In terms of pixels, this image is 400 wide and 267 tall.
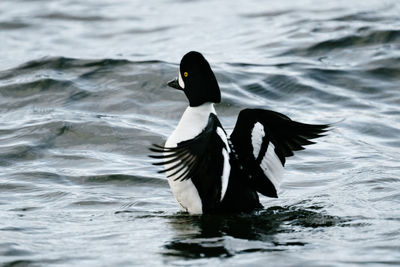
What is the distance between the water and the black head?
96 centimetres

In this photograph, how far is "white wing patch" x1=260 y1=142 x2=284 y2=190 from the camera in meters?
7.07

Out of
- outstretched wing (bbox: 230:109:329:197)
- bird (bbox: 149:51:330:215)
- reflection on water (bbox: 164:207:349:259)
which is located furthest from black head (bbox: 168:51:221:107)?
reflection on water (bbox: 164:207:349:259)

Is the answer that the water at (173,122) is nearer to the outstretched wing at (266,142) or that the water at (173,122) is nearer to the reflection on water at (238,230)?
the reflection on water at (238,230)

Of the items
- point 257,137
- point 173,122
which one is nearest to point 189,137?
point 257,137

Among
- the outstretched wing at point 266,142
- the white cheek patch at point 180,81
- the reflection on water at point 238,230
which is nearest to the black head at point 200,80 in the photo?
the white cheek patch at point 180,81

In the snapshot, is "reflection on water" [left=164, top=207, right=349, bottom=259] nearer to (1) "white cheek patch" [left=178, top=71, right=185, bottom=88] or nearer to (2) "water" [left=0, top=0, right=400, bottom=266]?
(2) "water" [left=0, top=0, right=400, bottom=266]

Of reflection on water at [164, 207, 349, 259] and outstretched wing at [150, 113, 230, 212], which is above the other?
outstretched wing at [150, 113, 230, 212]

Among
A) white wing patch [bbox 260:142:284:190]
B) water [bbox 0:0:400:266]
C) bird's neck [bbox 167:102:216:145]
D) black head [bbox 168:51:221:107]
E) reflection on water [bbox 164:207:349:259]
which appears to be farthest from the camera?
white wing patch [bbox 260:142:284:190]

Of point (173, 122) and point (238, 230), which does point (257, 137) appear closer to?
point (238, 230)

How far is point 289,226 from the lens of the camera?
6.70 m

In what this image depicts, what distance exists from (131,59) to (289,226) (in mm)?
6514

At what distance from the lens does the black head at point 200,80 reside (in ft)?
22.7

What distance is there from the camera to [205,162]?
6383mm

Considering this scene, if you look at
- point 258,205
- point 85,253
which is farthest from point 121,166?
point 85,253
